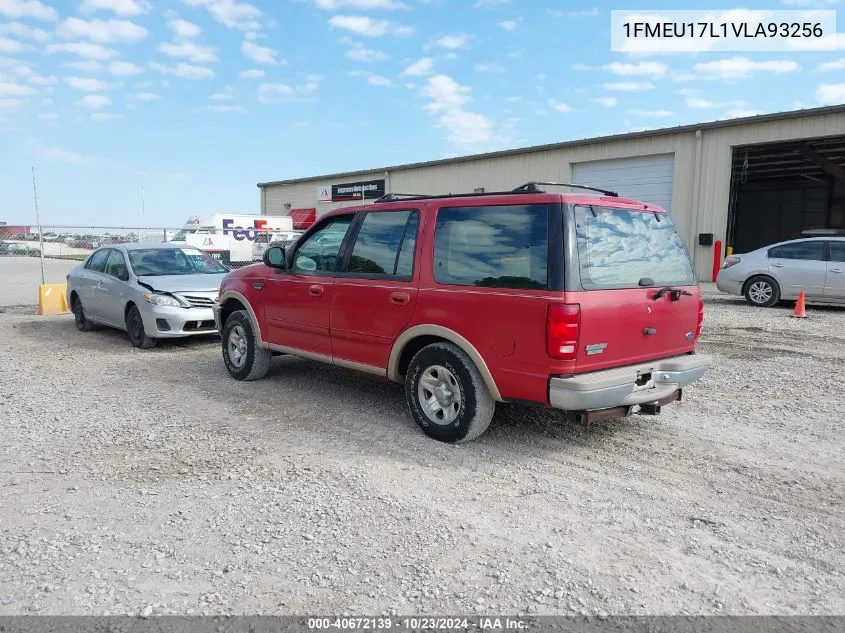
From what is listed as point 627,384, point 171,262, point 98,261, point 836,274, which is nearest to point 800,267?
point 836,274

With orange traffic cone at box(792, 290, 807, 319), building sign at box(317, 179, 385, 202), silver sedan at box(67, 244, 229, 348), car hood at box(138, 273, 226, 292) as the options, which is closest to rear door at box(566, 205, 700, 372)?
car hood at box(138, 273, 226, 292)

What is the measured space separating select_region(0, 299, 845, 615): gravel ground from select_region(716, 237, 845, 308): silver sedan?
290 inches

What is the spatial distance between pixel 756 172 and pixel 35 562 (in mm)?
30834

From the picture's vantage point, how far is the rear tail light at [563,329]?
163 inches

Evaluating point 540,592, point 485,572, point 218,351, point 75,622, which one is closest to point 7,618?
point 75,622

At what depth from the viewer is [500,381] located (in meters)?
4.52

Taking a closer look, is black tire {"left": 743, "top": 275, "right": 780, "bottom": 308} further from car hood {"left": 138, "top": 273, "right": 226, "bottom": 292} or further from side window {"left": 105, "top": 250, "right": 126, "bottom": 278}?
side window {"left": 105, "top": 250, "right": 126, "bottom": 278}

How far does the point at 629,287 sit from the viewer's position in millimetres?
4555

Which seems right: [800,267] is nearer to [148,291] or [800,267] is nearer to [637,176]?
[637,176]

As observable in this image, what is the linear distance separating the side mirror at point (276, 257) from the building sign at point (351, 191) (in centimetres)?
2341

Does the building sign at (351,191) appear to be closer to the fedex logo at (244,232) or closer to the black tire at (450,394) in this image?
the fedex logo at (244,232)

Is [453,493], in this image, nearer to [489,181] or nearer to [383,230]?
[383,230]

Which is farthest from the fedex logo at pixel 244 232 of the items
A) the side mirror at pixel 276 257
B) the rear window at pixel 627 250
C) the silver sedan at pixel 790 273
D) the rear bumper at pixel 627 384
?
the rear bumper at pixel 627 384

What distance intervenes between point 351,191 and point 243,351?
85.8ft
